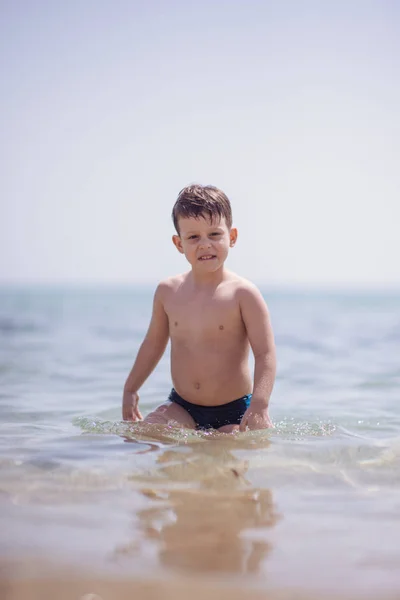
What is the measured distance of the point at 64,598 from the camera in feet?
5.33

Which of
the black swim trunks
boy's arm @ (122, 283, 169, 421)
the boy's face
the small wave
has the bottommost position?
the small wave

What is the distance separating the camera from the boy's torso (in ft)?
12.9

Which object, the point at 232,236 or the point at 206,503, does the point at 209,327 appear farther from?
the point at 206,503

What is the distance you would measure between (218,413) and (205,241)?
0.99 meters

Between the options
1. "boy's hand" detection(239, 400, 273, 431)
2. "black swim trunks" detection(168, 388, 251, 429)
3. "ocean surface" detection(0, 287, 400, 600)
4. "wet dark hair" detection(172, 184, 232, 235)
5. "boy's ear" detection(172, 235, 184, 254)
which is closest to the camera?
"ocean surface" detection(0, 287, 400, 600)

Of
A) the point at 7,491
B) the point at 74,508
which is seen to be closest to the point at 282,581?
the point at 74,508

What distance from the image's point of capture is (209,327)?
3.95 m

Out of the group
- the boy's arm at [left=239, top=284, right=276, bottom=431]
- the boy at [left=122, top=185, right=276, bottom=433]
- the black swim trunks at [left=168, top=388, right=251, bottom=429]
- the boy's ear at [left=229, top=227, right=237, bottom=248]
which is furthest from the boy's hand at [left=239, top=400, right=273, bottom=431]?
the boy's ear at [left=229, top=227, right=237, bottom=248]

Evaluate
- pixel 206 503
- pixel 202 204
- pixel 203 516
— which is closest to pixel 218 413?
pixel 202 204

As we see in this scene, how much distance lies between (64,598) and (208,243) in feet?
8.21

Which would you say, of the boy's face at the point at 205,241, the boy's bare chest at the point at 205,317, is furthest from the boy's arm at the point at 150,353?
the boy's face at the point at 205,241

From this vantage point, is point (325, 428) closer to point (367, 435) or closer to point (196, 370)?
point (367, 435)

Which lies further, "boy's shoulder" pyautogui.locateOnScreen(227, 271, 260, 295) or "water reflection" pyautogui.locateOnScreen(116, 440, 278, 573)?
"boy's shoulder" pyautogui.locateOnScreen(227, 271, 260, 295)

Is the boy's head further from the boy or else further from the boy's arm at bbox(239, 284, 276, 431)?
the boy's arm at bbox(239, 284, 276, 431)
